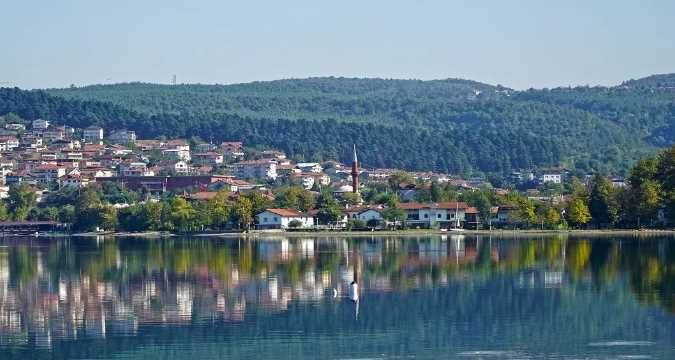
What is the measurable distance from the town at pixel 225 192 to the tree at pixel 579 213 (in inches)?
1.8

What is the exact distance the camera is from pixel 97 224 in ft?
267

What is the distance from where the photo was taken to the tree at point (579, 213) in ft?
222

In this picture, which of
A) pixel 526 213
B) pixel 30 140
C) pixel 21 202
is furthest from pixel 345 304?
pixel 30 140

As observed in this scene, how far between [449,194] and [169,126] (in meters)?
73.3

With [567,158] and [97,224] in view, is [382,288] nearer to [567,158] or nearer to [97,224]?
[97,224]

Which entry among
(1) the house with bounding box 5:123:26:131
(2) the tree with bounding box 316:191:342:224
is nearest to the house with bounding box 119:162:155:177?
(1) the house with bounding box 5:123:26:131

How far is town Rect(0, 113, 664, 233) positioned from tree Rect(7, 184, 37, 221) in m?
0.08

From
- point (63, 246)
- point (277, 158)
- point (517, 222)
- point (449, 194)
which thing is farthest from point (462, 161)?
point (63, 246)

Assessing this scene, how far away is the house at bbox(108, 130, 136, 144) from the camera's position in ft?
477

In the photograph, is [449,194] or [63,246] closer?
[63,246]

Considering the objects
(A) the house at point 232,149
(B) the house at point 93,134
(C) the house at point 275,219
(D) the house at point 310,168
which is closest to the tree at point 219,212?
(C) the house at point 275,219

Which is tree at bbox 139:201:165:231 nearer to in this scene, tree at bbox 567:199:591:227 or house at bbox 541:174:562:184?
tree at bbox 567:199:591:227

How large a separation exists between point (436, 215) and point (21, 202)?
98.3 ft

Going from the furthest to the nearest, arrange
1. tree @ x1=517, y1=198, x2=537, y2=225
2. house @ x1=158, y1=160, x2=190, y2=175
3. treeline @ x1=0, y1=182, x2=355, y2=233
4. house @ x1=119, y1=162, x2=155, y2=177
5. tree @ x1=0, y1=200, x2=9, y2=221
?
house @ x1=158, y1=160, x2=190, y2=175
house @ x1=119, y1=162, x2=155, y2=177
tree @ x1=0, y1=200, x2=9, y2=221
treeline @ x1=0, y1=182, x2=355, y2=233
tree @ x1=517, y1=198, x2=537, y2=225
